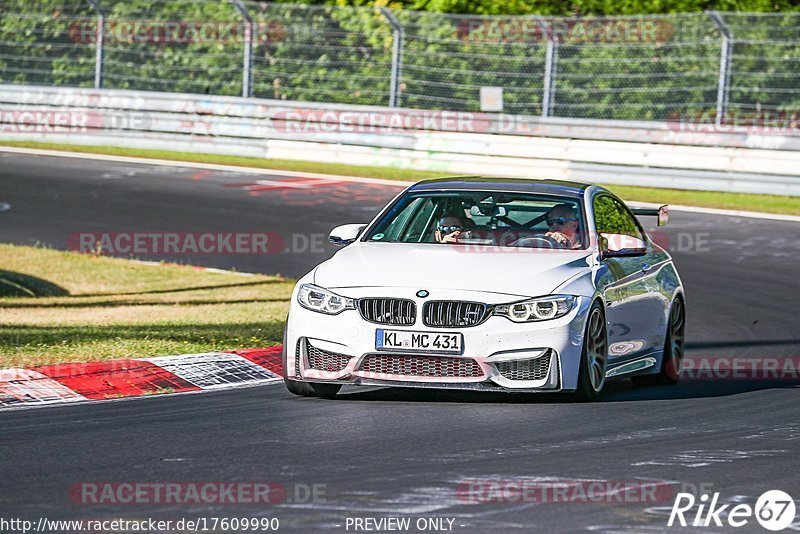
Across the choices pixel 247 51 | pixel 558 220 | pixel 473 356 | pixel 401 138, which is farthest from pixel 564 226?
pixel 247 51

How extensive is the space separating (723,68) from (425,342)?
1571 cm

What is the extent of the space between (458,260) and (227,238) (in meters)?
9.76

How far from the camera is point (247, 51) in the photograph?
26953 millimetres

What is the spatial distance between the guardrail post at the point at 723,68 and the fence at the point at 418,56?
2cm

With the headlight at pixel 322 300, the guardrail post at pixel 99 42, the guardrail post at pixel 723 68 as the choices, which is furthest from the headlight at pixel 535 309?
the guardrail post at pixel 99 42

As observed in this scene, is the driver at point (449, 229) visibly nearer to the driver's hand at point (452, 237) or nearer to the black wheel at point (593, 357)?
the driver's hand at point (452, 237)

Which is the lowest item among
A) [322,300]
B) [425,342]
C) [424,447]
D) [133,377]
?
[133,377]

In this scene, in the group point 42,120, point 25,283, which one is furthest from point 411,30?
point 25,283

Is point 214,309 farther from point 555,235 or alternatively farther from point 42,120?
point 42,120

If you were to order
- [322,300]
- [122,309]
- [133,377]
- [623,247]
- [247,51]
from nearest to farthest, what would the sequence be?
[322,300] → [623,247] → [133,377] → [122,309] → [247,51]

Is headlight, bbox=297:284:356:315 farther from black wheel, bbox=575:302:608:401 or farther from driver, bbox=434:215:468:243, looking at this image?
black wheel, bbox=575:302:608:401

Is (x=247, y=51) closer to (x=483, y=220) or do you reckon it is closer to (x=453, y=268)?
(x=483, y=220)

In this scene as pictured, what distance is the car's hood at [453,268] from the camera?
8.96 meters

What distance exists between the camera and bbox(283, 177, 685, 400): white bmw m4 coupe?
8852 millimetres
